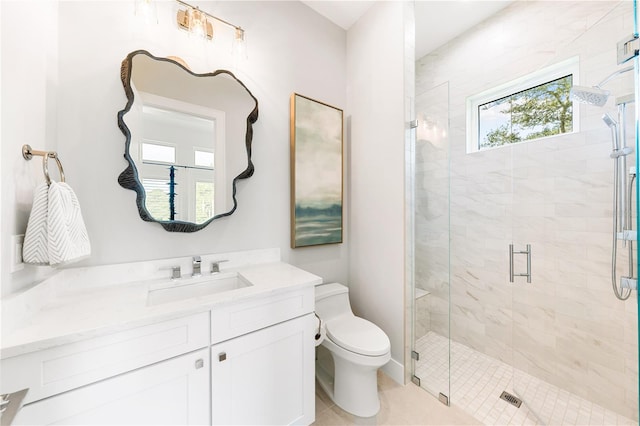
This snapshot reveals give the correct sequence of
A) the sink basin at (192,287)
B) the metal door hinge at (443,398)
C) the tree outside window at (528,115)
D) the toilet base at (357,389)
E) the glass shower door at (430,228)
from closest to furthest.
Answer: the sink basin at (192,287), the toilet base at (357,389), the metal door hinge at (443,398), the tree outside window at (528,115), the glass shower door at (430,228)

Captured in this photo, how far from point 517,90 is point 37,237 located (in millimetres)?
3087

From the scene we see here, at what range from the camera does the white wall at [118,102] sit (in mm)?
911

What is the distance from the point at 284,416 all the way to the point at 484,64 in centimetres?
299

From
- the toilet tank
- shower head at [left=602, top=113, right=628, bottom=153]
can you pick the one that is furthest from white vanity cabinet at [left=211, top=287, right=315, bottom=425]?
shower head at [left=602, top=113, right=628, bottom=153]

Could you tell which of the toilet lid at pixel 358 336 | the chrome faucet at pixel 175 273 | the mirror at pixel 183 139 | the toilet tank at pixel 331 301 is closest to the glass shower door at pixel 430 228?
the toilet lid at pixel 358 336

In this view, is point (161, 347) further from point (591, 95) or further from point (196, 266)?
point (591, 95)

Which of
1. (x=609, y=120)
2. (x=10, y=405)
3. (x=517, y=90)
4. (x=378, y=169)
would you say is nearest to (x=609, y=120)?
(x=609, y=120)

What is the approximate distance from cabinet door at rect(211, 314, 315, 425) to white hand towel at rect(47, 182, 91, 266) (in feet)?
2.19

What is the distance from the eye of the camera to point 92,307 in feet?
3.09

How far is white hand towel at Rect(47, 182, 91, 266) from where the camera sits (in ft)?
2.89

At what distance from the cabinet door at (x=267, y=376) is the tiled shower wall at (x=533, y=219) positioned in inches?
40.1

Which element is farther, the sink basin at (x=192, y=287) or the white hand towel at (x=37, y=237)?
the sink basin at (x=192, y=287)

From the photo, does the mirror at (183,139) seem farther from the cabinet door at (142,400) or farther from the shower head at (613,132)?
the shower head at (613,132)

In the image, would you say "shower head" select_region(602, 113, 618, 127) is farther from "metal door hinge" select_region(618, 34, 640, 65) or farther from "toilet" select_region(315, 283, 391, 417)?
"toilet" select_region(315, 283, 391, 417)
